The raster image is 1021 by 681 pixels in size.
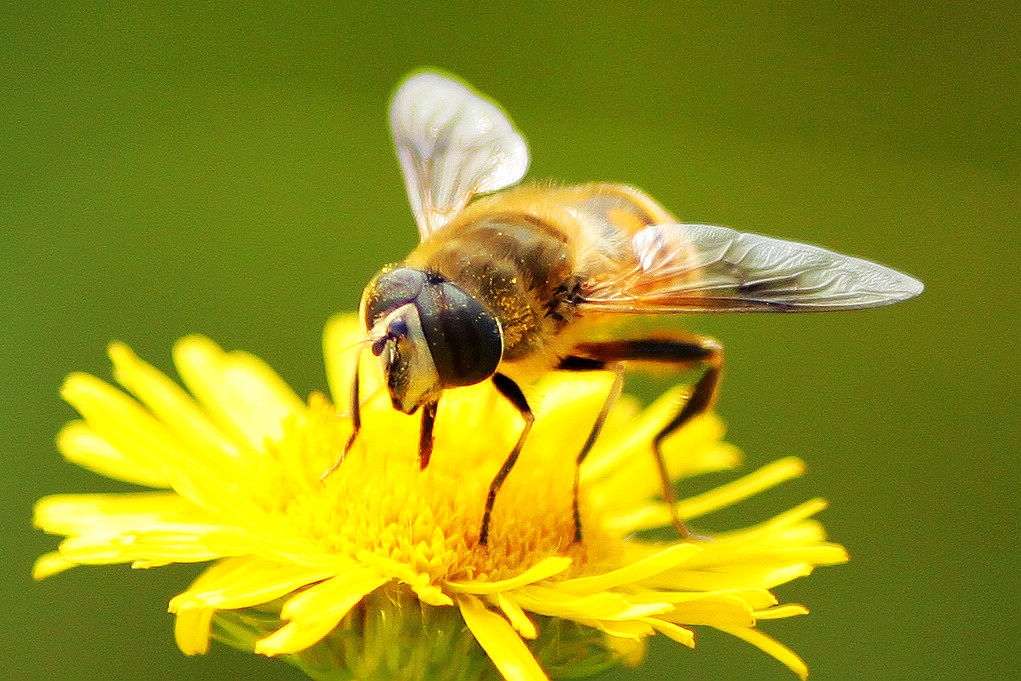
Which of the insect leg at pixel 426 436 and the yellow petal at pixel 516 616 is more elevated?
the insect leg at pixel 426 436

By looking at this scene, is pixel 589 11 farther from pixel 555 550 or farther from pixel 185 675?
pixel 555 550

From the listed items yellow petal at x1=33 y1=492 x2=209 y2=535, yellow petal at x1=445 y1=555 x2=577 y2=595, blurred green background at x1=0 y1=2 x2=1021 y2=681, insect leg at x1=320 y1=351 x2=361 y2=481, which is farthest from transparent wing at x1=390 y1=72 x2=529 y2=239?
blurred green background at x1=0 y1=2 x2=1021 y2=681

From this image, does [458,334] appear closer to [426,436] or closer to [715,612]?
[426,436]

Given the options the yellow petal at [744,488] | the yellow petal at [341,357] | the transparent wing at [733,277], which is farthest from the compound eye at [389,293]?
the yellow petal at [744,488]

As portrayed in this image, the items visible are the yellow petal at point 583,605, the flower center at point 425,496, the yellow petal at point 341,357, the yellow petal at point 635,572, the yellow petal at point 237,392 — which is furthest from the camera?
the yellow petal at point 341,357

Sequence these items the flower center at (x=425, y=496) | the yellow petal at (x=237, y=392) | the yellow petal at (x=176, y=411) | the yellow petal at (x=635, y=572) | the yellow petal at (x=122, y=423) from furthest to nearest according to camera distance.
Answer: the yellow petal at (x=237, y=392) < the yellow petal at (x=176, y=411) < the yellow petal at (x=122, y=423) < the flower center at (x=425, y=496) < the yellow petal at (x=635, y=572)

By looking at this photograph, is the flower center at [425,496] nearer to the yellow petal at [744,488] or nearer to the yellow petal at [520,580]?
the yellow petal at [520,580]

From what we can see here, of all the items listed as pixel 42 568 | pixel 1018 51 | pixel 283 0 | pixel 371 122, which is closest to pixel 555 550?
pixel 42 568

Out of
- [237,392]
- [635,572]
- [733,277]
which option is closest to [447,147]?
[237,392]
